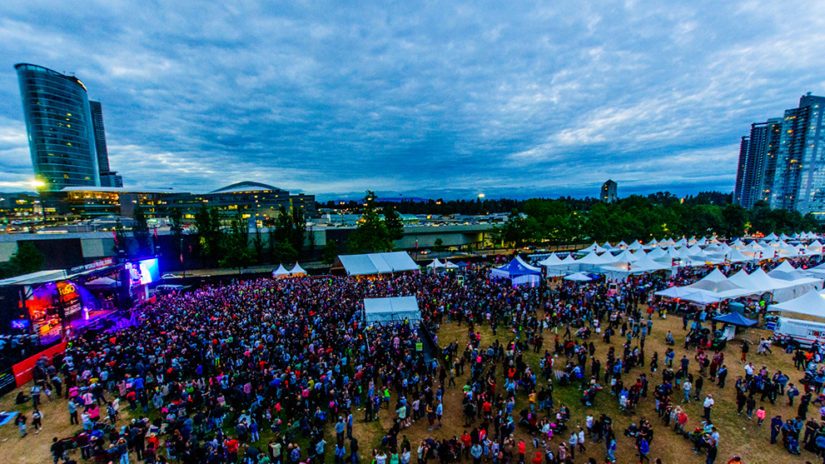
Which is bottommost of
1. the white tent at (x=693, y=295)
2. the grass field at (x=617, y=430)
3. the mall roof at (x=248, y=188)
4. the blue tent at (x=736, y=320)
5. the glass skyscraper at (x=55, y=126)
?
the grass field at (x=617, y=430)

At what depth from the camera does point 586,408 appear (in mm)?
12117

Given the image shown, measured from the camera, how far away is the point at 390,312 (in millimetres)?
17891

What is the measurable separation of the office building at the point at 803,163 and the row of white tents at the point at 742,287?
492 ft

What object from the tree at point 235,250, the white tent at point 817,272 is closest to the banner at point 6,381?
the tree at point 235,250

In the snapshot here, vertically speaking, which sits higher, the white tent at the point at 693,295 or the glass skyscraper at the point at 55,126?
the glass skyscraper at the point at 55,126

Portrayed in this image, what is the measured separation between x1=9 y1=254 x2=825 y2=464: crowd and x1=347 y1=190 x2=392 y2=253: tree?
22821mm

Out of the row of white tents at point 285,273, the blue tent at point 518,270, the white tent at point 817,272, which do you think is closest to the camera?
the white tent at point 817,272

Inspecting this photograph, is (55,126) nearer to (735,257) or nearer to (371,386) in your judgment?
(371,386)

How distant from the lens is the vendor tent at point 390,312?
58.5 ft

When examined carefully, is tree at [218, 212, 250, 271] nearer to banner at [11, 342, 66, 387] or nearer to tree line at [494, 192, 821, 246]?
banner at [11, 342, 66, 387]

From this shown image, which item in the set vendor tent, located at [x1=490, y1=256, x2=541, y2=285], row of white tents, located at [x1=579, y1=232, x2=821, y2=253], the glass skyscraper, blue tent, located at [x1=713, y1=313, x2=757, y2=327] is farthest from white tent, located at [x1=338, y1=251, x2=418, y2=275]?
the glass skyscraper

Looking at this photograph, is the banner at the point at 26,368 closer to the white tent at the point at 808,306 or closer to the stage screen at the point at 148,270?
the stage screen at the point at 148,270

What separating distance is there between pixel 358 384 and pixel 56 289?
18109mm

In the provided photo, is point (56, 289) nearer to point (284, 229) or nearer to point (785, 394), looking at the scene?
→ point (284, 229)
